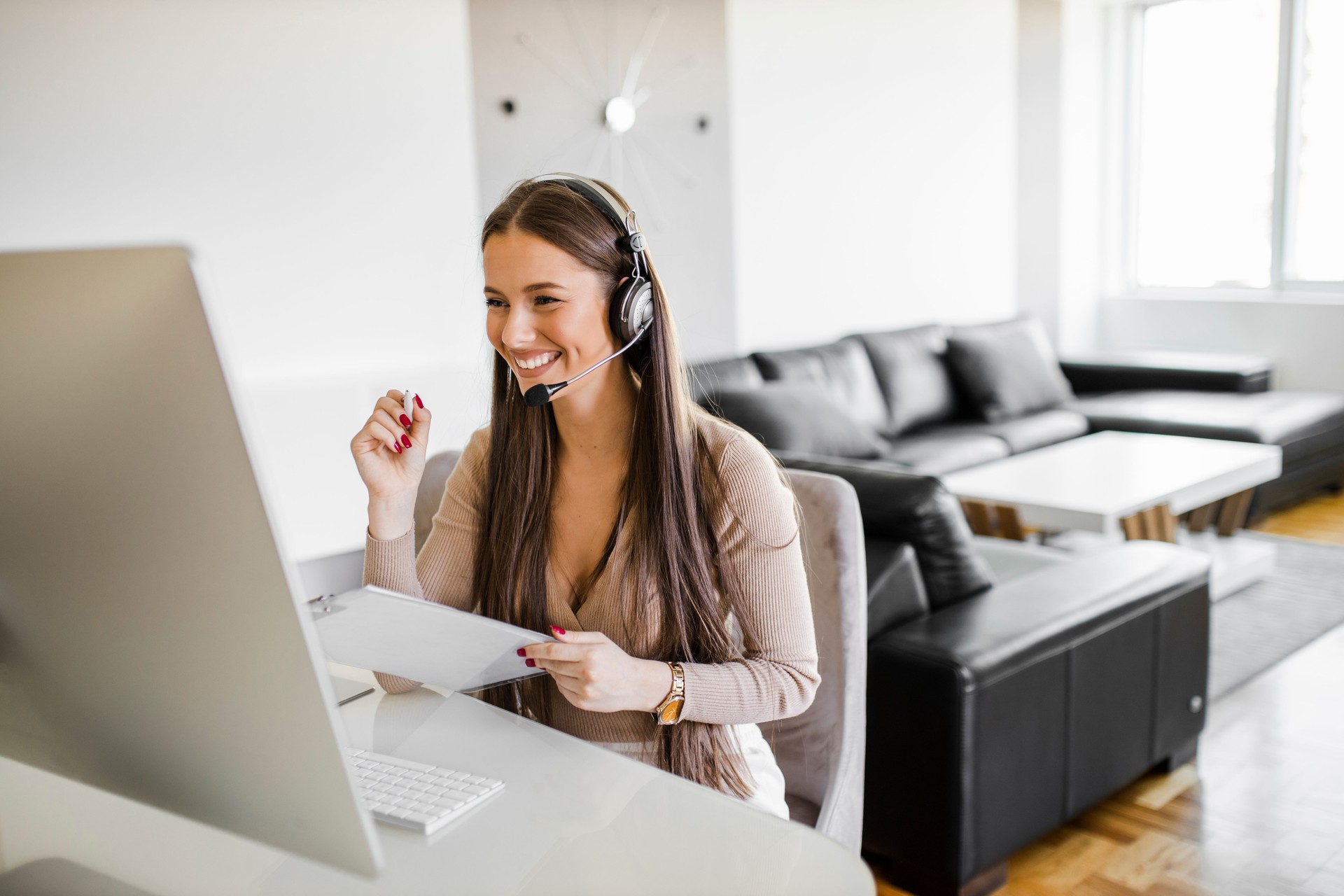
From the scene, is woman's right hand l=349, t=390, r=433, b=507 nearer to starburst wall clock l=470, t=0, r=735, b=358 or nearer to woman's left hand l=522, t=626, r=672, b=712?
woman's left hand l=522, t=626, r=672, b=712

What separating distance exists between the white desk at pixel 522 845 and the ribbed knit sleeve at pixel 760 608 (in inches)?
9.2

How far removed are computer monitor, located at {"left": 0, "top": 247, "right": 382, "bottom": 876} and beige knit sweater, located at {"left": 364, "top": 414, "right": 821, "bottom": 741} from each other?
0.53 meters

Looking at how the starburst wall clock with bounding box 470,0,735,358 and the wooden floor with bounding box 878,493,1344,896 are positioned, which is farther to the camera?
the starburst wall clock with bounding box 470,0,735,358

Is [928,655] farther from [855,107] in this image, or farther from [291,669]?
[855,107]

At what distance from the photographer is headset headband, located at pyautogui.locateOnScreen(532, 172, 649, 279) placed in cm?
127

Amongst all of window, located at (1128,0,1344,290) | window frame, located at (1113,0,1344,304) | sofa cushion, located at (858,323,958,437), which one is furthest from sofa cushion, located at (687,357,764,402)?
window, located at (1128,0,1344,290)

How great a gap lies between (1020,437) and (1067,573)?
2403 millimetres

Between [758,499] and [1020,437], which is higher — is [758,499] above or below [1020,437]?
above

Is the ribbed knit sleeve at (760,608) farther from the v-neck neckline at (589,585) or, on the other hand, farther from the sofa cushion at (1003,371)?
the sofa cushion at (1003,371)

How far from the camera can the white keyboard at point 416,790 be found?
82 centimetres

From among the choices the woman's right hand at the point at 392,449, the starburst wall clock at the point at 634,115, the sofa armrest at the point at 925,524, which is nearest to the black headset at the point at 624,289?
the woman's right hand at the point at 392,449

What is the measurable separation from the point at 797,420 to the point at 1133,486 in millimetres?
1078

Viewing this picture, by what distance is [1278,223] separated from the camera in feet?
18.4

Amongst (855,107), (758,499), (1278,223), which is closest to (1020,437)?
(855,107)
